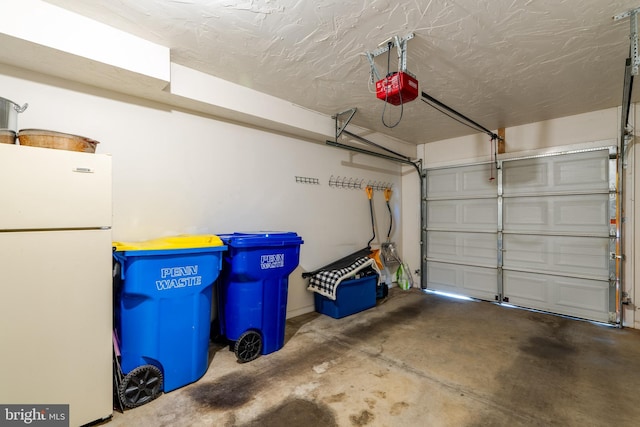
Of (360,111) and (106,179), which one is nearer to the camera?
(106,179)

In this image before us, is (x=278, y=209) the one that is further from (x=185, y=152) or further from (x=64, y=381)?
(x=64, y=381)

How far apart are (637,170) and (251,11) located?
449 centimetres

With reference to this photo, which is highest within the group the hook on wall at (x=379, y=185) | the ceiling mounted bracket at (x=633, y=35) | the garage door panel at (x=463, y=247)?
the ceiling mounted bracket at (x=633, y=35)

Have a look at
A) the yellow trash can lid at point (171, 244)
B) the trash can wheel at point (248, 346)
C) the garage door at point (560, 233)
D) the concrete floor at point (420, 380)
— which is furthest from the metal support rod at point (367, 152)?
the trash can wheel at point (248, 346)

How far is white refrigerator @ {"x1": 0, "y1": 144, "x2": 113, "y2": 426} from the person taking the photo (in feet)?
4.81

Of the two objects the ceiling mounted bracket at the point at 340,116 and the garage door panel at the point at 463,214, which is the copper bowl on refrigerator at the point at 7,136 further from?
the garage door panel at the point at 463,214

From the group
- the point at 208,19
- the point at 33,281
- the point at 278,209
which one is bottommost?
the point at 33,281

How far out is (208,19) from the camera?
6.28ft

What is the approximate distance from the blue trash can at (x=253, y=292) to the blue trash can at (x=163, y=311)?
0.29 m

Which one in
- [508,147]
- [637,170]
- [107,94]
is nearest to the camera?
[107,94]

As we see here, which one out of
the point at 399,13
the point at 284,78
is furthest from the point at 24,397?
the point at 399,13

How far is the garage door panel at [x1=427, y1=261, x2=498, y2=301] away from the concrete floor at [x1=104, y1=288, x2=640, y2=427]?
3.39ft

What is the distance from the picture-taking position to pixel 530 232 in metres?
4.02

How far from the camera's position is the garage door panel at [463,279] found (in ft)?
14.4
